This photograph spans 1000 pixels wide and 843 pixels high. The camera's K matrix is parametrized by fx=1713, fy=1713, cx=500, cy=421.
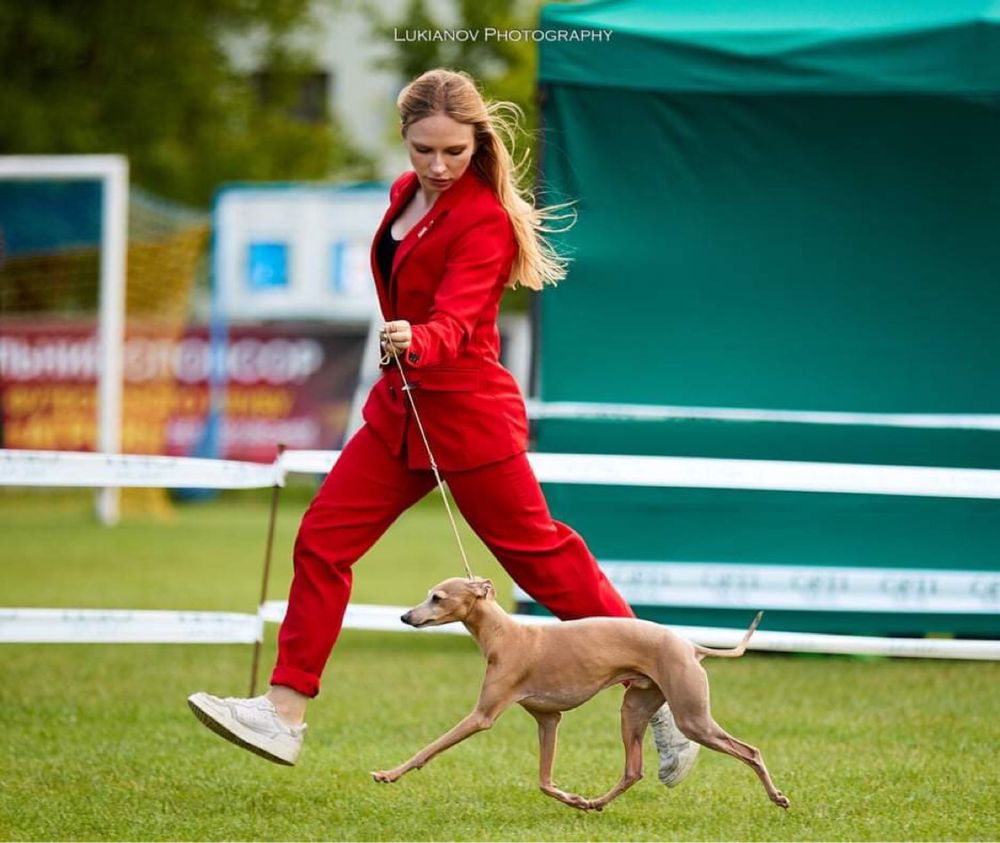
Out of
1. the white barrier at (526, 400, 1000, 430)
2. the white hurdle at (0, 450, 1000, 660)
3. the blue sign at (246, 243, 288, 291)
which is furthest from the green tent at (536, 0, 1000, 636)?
the blue sign at (246, 243, 288, 291)

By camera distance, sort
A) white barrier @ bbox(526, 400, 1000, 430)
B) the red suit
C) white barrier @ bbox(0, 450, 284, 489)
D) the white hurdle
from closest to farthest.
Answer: the red suit, the white hurdle, white barrier @ bbox(0, 450, 284, 489), white barrier @ bbox(526, 400, 1000, 430)

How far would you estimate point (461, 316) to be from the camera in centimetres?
468

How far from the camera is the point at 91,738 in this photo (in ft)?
20.8

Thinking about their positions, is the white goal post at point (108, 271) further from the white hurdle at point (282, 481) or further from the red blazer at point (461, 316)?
the red blazer at point (461, 316)

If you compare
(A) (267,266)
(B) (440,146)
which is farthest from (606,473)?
(A) (267,266)

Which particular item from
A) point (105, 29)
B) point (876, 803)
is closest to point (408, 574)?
point (876, 803)

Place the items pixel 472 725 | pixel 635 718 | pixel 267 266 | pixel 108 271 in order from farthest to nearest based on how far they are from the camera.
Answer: pixel 267 266
pixel 108 271
pixel 635 718
pixel 472 725

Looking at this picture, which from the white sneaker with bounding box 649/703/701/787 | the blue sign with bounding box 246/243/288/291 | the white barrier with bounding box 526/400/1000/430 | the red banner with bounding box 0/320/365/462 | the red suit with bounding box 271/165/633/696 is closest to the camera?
the red suit with bounding box 271/165/633/696

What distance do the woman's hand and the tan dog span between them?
68 cm

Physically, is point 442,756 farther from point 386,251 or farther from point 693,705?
point 386,251

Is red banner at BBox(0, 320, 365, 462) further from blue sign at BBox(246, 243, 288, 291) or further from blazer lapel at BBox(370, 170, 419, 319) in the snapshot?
blazer lapel at BBox(370, 170, 419, 319)

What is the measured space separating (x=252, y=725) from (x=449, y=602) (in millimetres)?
673

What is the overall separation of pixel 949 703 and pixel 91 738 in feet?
11.3

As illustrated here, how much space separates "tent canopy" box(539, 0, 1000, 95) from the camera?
772 cm
